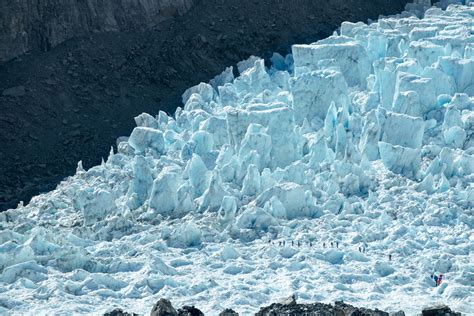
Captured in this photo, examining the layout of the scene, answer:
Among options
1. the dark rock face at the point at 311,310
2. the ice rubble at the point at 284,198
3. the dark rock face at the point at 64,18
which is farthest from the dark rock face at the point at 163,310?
the dark rock face at the point at 64,18

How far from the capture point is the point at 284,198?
35000 millimetres

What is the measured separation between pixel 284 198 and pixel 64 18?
11.1 meters

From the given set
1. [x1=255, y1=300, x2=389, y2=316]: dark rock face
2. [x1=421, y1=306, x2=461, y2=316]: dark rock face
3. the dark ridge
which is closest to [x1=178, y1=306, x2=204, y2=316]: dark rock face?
[x1=255, y1=300, x2=389, y2=316]: dark rock face

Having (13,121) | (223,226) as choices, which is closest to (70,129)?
(13,121)

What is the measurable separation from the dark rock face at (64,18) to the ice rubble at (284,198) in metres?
3.54

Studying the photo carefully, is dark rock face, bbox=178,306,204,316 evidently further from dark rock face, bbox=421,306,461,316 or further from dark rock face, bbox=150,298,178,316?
dark rock face, bbox=421,306,461,316

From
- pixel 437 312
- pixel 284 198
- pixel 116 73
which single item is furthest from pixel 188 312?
pixel 116 73

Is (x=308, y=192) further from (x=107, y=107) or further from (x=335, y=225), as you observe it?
(x=107, y=107)

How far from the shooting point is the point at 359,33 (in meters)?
42.8

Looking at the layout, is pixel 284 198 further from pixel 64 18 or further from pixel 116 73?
pixel 64 18

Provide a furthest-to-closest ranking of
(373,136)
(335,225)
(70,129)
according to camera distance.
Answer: (70,129) → (373,136) → (335,225)

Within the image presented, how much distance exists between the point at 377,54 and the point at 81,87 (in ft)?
24.7

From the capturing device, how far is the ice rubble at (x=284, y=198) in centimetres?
3219

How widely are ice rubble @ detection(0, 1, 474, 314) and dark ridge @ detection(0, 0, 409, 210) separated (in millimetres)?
1408
